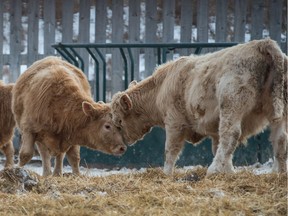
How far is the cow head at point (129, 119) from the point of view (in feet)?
38.8

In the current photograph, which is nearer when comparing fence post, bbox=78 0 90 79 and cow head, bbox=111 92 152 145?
cow head, bbox=111 92 152 145

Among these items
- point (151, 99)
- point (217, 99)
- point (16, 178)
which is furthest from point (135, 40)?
point (16, 178)

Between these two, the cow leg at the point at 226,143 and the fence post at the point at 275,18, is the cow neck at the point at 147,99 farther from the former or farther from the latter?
the fence post at the point at 275,18

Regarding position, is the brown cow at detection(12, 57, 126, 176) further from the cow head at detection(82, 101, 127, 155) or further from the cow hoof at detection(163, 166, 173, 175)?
the cow hoof at detection(163, 166, 173, 175)

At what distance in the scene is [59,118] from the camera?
12.0 meters

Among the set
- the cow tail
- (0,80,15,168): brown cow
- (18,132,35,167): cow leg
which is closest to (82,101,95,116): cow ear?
(18,132,35,167): cow leg

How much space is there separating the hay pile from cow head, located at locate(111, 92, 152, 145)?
98.7 inches

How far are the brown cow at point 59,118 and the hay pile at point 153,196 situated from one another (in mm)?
2642

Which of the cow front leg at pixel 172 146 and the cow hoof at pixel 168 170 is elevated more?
the cow front leg at pixel 172 146

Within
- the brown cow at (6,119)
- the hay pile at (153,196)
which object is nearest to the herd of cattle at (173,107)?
the hay pile at (153,196)

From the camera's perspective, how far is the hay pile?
7.20 meters

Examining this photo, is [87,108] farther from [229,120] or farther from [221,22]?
[221,22]

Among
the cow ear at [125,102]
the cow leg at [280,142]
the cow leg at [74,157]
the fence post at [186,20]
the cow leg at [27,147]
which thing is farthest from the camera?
the fence post at [186,20]

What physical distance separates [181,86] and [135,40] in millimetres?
7379
